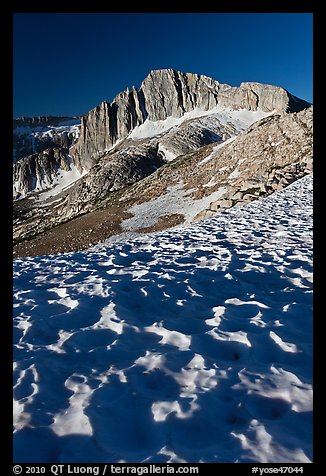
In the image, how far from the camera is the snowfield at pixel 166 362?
3.43 meters

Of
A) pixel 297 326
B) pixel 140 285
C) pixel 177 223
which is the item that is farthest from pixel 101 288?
pixel 177 223

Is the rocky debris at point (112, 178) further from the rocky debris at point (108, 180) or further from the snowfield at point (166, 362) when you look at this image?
the snowfield at point (166, 362)

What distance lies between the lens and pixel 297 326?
221 inches

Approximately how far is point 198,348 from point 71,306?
2965 millimetres

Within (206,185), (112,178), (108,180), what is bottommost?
(206,185)

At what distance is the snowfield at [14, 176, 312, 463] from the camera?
135 inches

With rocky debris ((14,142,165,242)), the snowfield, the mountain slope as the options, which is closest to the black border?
the snowfield

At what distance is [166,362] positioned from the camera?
4.74 m

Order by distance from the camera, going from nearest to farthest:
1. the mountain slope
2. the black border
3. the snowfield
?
the snowfield
the black border
the mountain slope

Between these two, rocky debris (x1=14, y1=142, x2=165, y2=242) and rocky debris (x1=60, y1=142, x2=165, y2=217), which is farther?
rocky debris (x1=60, y1=142, x2=165, y2=217)

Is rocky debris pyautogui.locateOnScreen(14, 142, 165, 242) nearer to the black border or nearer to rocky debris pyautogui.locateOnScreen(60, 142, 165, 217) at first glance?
rocky debris pyautogui.locateOnScreen(60, 142, 165, 217)
